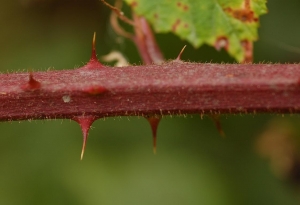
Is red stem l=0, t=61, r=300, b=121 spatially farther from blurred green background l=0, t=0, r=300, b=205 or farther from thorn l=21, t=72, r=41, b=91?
blurred green background l=0, t=0, r=300, b=205

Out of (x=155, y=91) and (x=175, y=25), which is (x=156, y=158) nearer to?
(x=175, y=25)

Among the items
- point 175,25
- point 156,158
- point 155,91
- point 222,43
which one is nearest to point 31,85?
point 155,91

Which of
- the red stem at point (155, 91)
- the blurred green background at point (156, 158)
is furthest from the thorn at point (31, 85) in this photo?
the blurred green background at point (156, 158)

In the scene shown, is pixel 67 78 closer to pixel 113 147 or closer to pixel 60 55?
pixel 113 147

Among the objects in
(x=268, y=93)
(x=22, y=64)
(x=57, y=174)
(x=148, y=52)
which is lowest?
(x=57, y=174)

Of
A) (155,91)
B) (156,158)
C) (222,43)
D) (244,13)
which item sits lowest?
(156,158)

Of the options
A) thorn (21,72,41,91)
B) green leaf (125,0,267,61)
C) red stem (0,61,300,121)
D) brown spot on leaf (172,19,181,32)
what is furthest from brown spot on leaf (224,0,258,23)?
thorn (21,72,41,91)

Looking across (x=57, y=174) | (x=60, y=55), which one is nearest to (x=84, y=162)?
(x=57, y=174)
